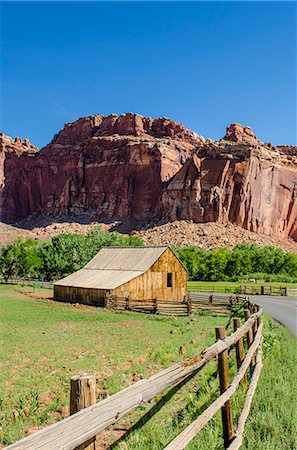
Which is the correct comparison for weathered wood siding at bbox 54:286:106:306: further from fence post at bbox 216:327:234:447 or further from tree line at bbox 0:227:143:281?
fence post at bbox 216:327:234:447

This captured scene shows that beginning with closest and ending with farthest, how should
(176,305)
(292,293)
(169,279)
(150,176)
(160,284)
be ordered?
(176,305) → (160,284) → (169,279) → (292,293) → (150,176)

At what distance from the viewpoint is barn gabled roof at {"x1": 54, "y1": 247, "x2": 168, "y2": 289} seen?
33469 mm

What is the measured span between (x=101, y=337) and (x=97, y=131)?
153 m

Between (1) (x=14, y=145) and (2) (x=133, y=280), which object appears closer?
(2) (x=133, y=280)

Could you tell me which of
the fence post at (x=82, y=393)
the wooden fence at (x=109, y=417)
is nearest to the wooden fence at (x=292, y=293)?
the wooden fence at (x=109, y=417)

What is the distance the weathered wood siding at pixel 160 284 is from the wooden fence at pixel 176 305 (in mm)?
1152

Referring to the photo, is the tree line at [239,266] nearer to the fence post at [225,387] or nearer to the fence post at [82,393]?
the fence post at [225,387]

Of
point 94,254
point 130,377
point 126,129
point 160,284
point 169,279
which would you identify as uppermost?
point 126,129

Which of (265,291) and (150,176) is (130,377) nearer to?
(265,291)

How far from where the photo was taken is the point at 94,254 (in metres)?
55.7

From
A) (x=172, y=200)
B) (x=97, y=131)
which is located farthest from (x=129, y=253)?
(x=97, y=131)

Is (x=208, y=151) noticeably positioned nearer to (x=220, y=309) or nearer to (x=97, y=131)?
(x=97, y=131)

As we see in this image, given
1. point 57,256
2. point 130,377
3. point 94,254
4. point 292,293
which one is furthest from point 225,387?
point 94,254

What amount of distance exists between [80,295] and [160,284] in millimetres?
7420
